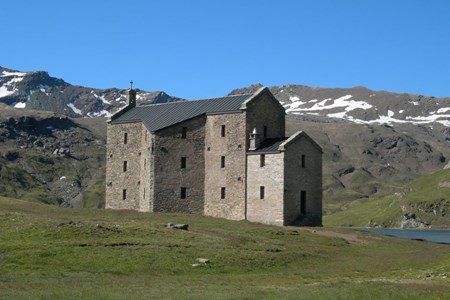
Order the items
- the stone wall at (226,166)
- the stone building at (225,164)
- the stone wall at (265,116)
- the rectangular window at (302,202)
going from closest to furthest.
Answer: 1. the stone building at (225,164)
2. the rectangular window at (302,202)
3. the stone wall at (226,166)
4. the stone wall at (265,116)

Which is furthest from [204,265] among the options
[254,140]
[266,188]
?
[254,140]

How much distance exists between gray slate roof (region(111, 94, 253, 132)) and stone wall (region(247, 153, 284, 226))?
821cm

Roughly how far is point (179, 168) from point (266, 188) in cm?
1280

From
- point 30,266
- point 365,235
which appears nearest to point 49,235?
point 30,266

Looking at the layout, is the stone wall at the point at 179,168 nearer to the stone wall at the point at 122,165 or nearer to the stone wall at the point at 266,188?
the stone wall at the point at 122,165

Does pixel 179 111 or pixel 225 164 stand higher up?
pixel 179 111

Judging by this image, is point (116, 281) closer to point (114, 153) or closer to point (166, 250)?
point (166, 250)

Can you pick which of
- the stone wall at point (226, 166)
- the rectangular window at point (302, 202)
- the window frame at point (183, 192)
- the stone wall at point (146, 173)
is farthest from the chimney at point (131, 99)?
the rectangular window at point (302, 202)

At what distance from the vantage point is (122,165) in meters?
93.2

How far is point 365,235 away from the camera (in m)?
73.9

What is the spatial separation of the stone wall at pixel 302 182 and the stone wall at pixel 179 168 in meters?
13.1

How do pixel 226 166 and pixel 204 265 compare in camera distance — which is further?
pixel 226 166

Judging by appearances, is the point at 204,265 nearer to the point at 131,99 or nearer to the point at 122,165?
the point at 122,165

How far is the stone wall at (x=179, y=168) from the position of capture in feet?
279
